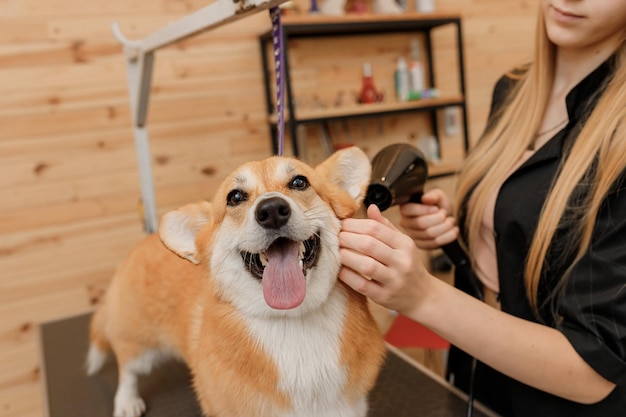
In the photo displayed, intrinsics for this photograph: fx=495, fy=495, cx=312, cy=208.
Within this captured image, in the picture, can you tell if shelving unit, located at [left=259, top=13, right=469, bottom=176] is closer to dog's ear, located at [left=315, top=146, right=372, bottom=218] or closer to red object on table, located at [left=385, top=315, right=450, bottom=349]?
red object on table, located at [left=385, top=315, right=450, bottom=349]

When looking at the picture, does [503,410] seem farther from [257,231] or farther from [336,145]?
[336,145]

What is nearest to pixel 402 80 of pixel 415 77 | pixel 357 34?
pixel 415 77

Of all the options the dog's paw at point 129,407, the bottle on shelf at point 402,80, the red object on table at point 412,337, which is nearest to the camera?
the dog's paw at point 129,407

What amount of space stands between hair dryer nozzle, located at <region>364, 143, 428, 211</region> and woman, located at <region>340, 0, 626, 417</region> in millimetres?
118

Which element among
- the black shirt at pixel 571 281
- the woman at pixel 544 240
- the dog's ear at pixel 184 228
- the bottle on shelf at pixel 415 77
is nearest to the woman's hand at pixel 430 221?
the woman at pixel 544 240

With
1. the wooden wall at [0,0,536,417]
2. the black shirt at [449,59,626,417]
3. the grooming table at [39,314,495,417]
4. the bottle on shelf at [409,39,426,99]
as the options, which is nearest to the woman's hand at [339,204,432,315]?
the black shirt at [449,59,626,417]

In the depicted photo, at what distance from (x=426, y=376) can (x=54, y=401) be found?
0.94 m

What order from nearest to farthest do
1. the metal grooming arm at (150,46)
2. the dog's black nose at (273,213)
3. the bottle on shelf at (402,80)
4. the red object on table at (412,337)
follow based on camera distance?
the dog's black nose at (273,213) < the metal grooming arm at (150,46) < the red object on table at (412,337) < the bottle on shelf at (402,80)

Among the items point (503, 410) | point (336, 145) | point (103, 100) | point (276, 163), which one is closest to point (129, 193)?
point (103, 100)

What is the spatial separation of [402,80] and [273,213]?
2.12 meters

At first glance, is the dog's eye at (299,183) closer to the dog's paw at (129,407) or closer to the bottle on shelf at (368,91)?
the dog's paw at (129,407)

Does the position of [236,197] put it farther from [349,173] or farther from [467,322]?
[467,322]

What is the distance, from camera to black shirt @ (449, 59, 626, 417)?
2.58 ft

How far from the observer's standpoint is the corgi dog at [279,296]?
2.50ft
